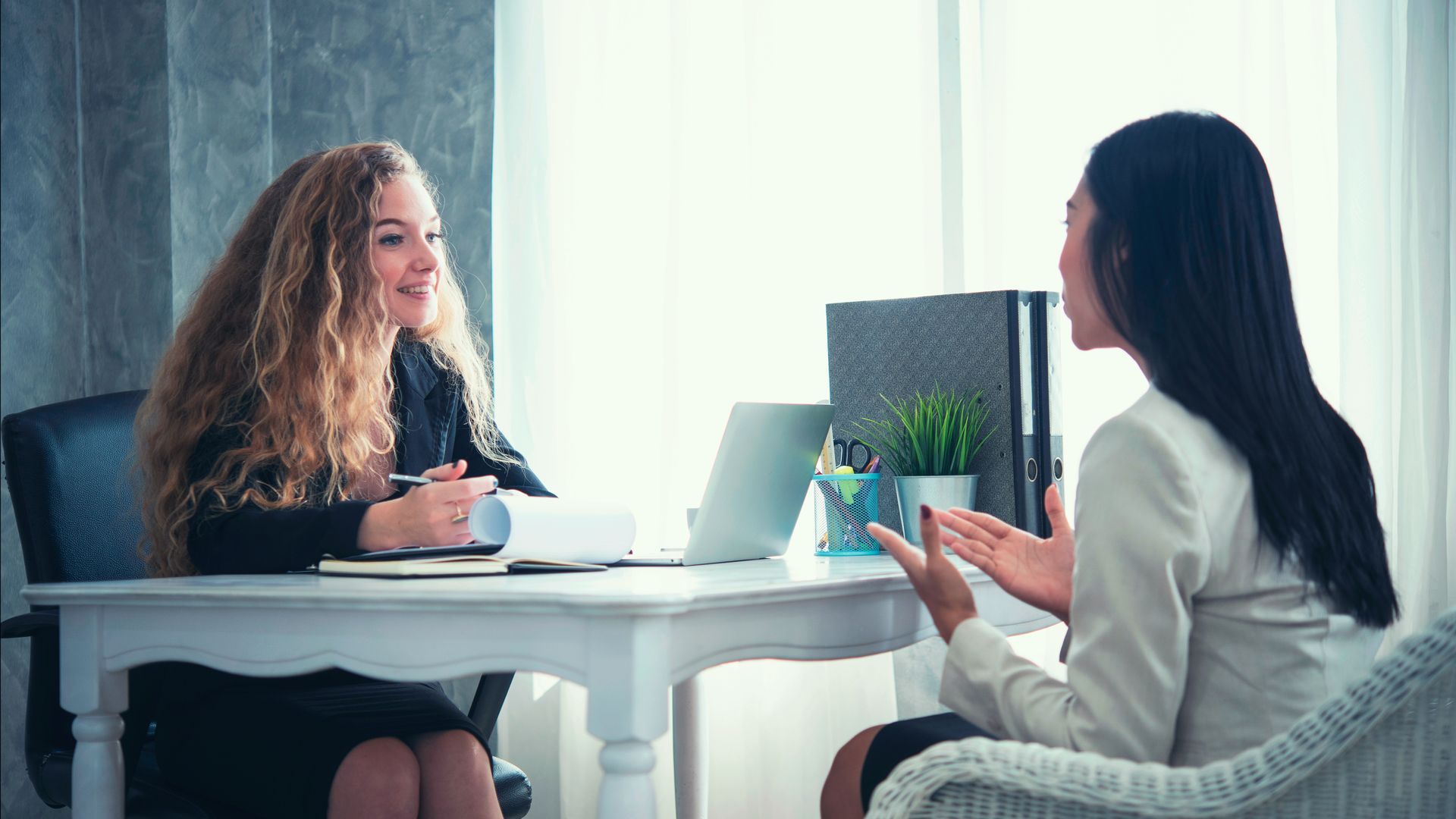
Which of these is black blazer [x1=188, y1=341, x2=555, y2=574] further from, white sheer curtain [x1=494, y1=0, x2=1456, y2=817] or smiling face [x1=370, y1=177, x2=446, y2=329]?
white sheer curtain [x1=494, y1=0, x2=1456, y2=817]

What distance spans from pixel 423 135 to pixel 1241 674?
2.35 metres

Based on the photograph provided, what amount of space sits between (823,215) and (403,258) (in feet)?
3.07

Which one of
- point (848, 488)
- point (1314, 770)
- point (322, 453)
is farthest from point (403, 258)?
point (1314, 770)

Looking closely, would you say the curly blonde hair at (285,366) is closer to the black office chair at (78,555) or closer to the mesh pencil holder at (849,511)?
the black office chair at (78,555)

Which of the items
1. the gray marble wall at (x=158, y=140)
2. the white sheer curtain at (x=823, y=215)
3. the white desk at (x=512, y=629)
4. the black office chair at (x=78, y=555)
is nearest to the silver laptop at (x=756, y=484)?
the white desk at (x=512, y=629)

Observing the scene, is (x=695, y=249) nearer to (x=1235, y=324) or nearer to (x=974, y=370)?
(x=974, y=370)

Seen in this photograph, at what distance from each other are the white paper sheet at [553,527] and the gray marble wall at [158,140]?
146 centimetres

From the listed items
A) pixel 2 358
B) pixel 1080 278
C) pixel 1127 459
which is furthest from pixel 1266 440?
pixel 2 358

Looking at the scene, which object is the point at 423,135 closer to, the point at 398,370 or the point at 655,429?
the point at 655,429

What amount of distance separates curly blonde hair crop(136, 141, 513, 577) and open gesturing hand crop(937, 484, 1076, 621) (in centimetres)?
83

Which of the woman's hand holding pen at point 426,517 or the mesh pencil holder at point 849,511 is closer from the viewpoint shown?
the woman's hand holding pen at point 426,517

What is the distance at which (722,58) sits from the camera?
2.60 metres

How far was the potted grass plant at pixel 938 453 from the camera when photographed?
1.58m

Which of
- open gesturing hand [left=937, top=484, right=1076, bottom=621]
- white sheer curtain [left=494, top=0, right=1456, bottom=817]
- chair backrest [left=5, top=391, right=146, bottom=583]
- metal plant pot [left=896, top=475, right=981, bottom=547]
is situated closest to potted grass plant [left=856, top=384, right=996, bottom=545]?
metal plant pot [left=896, top=475, right=981, bottom=547]
